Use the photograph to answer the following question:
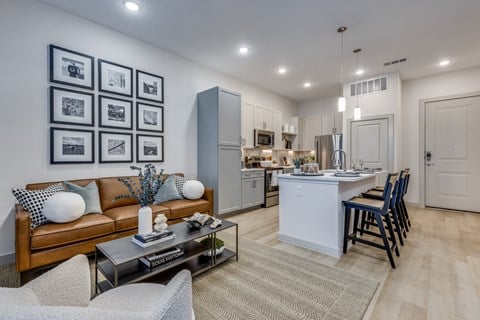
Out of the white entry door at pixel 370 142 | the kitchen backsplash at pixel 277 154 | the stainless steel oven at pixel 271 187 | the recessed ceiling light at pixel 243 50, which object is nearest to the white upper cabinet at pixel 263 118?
the kitchen backsplash at pixel 277 154

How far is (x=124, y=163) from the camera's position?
345 cm

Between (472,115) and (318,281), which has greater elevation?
(472,115)

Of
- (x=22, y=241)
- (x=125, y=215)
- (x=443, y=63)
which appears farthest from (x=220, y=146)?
(x=443, y=63)

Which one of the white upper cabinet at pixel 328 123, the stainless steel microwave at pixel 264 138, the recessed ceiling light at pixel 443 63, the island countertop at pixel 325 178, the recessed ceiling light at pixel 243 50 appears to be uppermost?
the recessed ceiling light at pixel 243 50

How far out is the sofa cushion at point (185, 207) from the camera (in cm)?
310

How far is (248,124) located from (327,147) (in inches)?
96.5

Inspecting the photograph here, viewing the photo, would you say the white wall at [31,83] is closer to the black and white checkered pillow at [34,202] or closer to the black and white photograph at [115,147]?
the black and white photograph at [115,147]

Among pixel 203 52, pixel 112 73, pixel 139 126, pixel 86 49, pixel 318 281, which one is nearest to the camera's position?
pixel 318 281

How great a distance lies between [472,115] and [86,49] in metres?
6.92

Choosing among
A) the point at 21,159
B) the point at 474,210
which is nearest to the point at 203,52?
the point at 21,159

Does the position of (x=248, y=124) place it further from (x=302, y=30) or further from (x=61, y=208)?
(x=61, y=208)

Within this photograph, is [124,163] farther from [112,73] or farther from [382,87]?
[382,87]

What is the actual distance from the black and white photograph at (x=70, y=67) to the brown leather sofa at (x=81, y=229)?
50.5 inches

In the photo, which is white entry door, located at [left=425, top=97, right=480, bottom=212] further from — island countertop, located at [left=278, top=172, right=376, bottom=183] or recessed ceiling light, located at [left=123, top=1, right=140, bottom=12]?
recessed ceiling light, located at [left=123, top=1, right=140, bottom=12]
